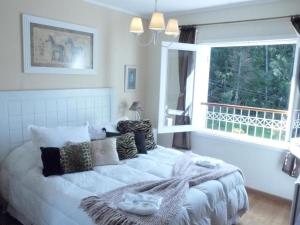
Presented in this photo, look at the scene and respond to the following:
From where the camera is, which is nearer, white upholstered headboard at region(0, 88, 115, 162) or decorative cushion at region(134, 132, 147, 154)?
white upholstered headboard at region(0, 88, 115, 162)

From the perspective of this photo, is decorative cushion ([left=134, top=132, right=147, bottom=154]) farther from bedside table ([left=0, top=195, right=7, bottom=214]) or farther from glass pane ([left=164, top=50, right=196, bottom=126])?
bedside table ([left=0, top=195, right=7, bottom=214])

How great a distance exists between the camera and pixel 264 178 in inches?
138

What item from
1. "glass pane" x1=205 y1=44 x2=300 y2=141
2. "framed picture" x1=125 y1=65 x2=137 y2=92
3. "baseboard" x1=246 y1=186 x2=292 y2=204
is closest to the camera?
"baseboard" x1=246 y1=186 x2=292 y2=204

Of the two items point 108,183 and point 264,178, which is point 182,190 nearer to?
point 108,183

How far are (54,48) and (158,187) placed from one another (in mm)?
2151

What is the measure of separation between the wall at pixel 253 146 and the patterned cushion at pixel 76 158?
2.08 m

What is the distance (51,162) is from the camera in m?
2.41

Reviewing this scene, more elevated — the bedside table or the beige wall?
the beige wall

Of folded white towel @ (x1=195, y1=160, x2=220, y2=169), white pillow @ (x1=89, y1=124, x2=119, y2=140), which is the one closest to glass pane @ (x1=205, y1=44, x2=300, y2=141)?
folded white towel @ (x1=195, y1=160, x2=220, y2=169)

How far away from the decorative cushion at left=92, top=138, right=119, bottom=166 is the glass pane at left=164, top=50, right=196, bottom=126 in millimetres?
1402

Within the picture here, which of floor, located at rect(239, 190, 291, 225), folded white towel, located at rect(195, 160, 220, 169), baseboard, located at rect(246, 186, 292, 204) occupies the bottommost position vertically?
floor, located at rect(239, 190, 291, 225)

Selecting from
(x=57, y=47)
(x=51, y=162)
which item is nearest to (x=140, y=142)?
(x=51, y=162)

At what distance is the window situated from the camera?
12.9 ft

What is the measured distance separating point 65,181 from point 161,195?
85 centimetres
